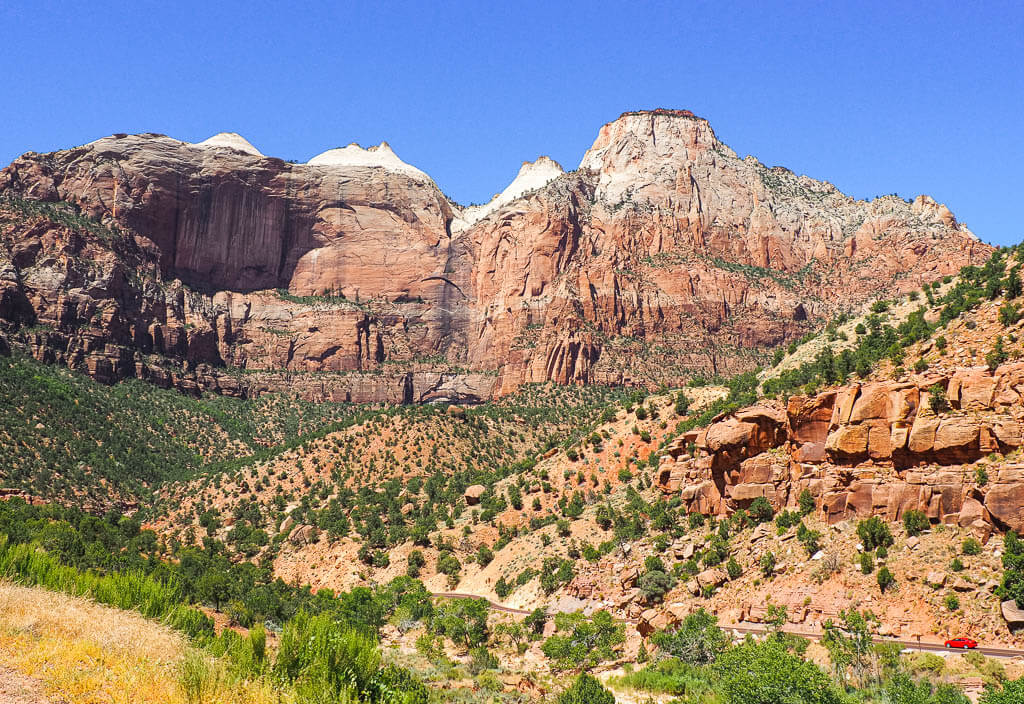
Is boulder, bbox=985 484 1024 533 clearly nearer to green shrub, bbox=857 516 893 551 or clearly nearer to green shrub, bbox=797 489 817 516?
green shrub, bbox=857 516 893 551

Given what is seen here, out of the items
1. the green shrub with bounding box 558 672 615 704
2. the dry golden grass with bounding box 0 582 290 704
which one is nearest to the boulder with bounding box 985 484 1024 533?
the green shrub with bounding box 558 672 615 704

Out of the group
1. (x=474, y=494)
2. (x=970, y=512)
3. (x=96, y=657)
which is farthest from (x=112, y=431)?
(x=970, y=512)

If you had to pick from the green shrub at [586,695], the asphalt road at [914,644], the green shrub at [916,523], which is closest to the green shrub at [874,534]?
the green shrub at [916,523]

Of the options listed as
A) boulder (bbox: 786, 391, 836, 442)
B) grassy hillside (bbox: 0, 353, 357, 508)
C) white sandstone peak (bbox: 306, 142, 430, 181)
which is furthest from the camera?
white sandstone peak (bbox: 306, 142, 430, 181)

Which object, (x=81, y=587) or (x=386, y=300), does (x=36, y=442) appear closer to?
(x=81, y=587)

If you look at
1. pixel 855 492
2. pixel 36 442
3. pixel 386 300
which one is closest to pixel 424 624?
pixel 855 492

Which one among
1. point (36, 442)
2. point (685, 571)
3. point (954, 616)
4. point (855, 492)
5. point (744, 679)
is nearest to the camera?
point (744, 679)

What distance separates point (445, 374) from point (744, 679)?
12649 cm

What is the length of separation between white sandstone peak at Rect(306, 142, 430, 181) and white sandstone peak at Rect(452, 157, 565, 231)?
1382 centimetres

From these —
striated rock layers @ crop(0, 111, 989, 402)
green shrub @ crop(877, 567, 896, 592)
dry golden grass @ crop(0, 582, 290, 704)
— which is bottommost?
dry golden grass @ crop(0, 582, 290, 704)

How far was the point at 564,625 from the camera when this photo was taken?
3703cm

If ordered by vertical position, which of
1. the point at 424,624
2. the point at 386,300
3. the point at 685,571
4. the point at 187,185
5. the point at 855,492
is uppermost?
the point at 187,185

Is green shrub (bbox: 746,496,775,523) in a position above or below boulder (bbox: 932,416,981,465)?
below

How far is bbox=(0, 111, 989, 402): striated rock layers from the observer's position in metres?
128
